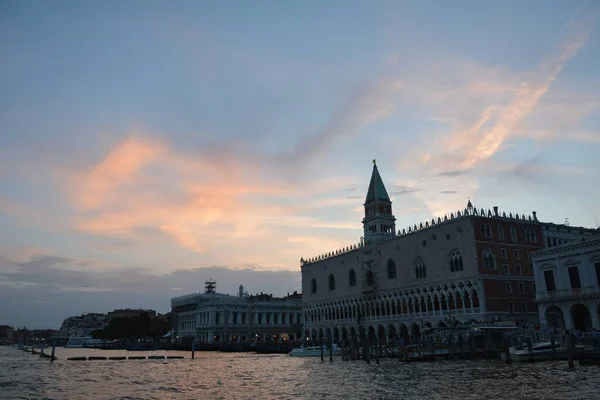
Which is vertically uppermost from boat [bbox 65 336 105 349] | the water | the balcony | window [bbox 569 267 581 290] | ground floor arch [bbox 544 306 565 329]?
window [bbox 569 267 581 290]

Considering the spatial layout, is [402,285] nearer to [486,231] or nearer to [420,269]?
A: [420,269]

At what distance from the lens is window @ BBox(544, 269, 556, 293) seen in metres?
53.1

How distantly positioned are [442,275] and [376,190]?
38.6 m

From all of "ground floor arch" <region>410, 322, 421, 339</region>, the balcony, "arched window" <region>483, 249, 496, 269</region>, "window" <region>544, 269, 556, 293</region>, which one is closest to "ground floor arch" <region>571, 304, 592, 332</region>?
the balcony

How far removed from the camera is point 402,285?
74250 millimetres

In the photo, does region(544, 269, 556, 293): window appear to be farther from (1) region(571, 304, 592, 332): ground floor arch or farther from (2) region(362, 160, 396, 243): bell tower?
(2) region(362, 160, 396, 243): bell tower

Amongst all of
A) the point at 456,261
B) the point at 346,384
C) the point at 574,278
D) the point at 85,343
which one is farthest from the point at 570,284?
the point at 85,343

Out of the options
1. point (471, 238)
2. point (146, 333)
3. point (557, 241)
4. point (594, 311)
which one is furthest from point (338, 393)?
point (146, 333)

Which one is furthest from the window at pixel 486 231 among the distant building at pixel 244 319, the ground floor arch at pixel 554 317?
the distant building at pixel 244 319

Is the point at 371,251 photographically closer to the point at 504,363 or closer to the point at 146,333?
the point at 504,363

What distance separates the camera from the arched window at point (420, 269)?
2763 inches

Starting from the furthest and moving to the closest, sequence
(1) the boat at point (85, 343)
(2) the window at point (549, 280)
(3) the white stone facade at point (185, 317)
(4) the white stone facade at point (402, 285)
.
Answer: (1) the boat at point (85, 343), (3) the white stone facade at point (185, 317), (4) the white stone facade at point (402, 285), (2) the window at point (549, 280)

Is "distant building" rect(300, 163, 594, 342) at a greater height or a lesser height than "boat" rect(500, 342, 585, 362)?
greater

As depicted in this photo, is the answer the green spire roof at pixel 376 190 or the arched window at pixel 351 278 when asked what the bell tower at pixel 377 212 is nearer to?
the green spire roof at pixel 376 190
